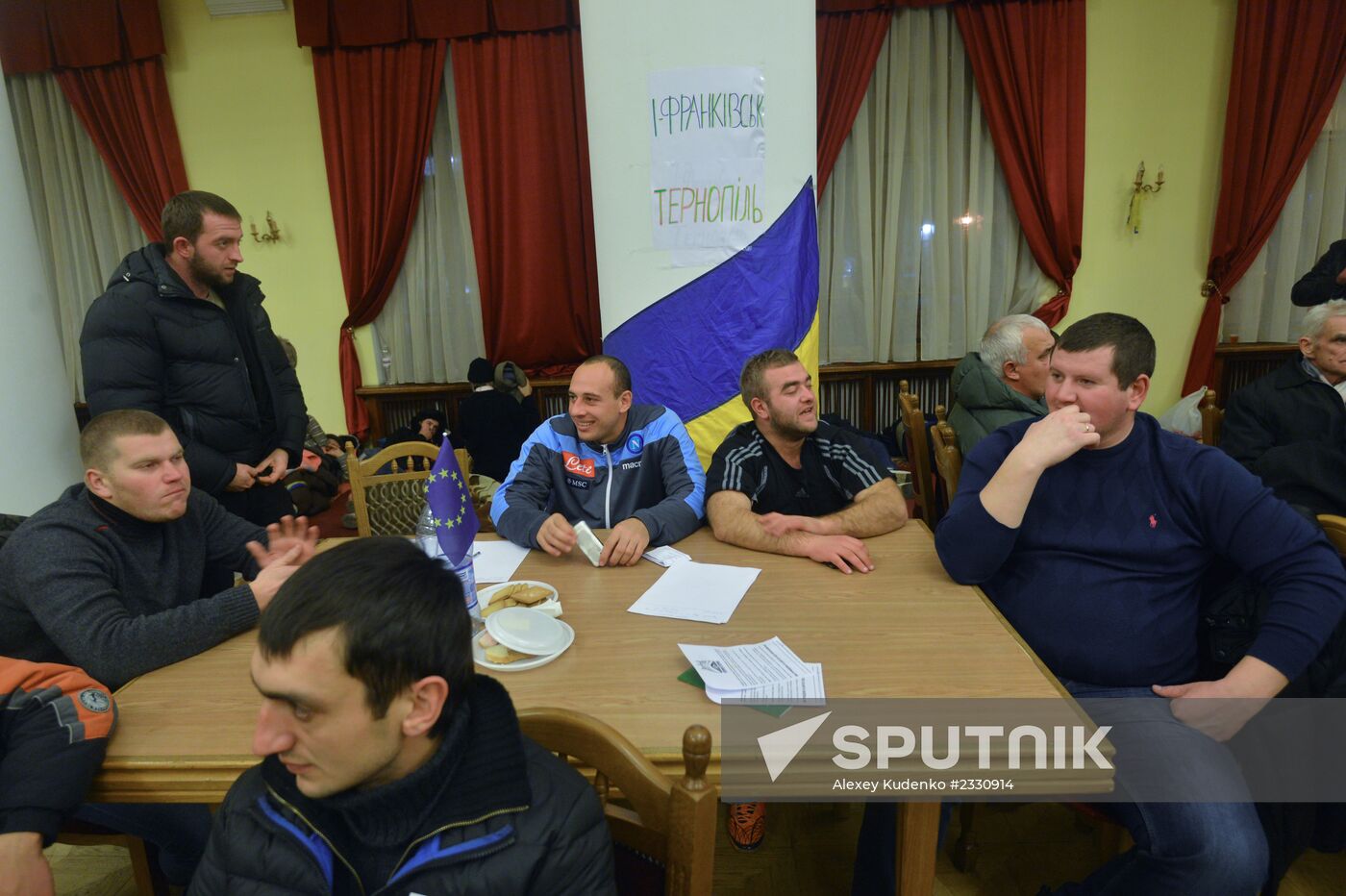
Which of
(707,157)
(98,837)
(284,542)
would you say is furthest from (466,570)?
(707,157)

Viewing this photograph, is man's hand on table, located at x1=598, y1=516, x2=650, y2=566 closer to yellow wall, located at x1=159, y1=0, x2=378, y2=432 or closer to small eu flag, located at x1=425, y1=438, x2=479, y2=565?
small eu flag, located at x1=425, y1=438, x2=479, y2=565

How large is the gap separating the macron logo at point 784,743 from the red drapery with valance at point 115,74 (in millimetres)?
4962

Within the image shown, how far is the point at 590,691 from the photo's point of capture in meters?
1.25

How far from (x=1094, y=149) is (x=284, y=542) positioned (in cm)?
452

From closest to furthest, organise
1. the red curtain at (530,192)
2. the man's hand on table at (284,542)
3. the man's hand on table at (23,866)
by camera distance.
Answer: the man's hand on table at (23,866) → the man's hand on table at (284,542) → the red curtain at (530,192)

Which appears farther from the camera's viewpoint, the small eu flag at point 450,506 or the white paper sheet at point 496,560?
the white paper sheet at point 496,560

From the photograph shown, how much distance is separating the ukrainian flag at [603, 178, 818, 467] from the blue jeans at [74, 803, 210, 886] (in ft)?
6.33

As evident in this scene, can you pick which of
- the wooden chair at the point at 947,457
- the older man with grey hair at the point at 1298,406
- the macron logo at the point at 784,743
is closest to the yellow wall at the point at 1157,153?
the older man with grey hair at the point at 1298,406

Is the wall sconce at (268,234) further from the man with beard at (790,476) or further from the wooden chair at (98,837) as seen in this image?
the wooden chair at (98,837)

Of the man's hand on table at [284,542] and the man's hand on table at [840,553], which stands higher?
the man's hand on table at [284,542]

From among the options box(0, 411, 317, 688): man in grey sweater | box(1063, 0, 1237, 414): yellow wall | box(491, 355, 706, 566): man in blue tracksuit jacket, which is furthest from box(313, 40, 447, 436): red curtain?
box(1063, 0, 1237, 414): yellow wall

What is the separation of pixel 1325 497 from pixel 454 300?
4.18 meters

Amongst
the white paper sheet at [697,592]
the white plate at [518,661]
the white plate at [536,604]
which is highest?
the white plate at [536,604]

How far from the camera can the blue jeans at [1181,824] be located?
1.23 m
